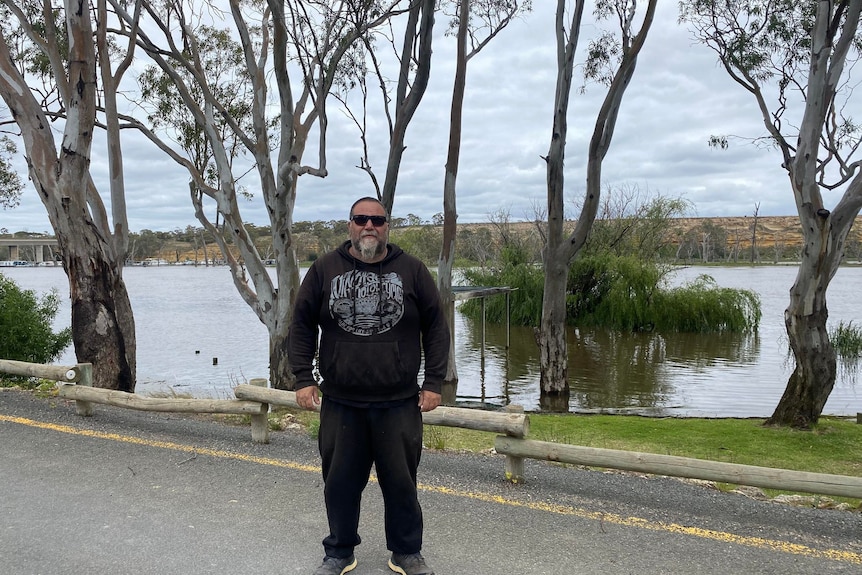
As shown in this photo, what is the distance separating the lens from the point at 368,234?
12.9 ft

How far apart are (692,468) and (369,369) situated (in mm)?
2655

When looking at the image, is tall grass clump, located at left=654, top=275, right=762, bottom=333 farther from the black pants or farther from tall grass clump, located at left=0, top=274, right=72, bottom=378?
the black pants

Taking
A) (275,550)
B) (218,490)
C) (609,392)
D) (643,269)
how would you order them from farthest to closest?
(643,269) < (609,392) < (218,490) < (275,550)

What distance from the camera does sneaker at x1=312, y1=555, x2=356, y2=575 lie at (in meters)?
3.99

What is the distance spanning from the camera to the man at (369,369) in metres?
3.88

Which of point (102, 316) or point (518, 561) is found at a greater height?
point (102, 316)

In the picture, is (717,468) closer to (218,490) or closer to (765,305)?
(218,490)

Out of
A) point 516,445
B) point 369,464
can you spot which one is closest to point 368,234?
point 369,464

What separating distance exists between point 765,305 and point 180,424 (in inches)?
1544

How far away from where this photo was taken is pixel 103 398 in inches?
302

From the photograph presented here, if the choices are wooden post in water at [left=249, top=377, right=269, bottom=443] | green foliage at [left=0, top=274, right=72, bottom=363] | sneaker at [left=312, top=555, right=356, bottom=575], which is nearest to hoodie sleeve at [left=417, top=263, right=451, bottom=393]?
sneaker at [left=312, top=555, right=356, bottom=575]

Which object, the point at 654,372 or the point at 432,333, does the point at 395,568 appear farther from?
the point at 654,372

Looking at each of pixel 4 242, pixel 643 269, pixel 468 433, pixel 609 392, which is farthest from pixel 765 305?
pixel 4 242

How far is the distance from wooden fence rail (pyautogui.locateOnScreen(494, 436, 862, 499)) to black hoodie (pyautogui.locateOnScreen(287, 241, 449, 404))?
1.89m
